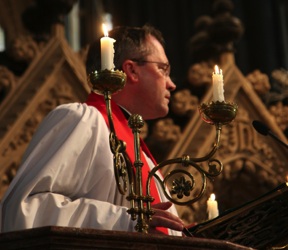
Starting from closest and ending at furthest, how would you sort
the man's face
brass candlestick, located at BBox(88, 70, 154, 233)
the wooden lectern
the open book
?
the wooden lectern
brass candlestick, located at BBox(88, 70, 154, 233)
the open book
the man's face

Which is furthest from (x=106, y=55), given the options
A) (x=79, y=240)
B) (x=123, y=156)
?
(x=79, y=240)

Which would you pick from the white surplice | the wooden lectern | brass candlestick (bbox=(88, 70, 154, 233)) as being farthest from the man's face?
the wooden lectern

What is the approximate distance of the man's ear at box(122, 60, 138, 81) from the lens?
10.4 feet

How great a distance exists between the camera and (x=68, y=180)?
8.58ft

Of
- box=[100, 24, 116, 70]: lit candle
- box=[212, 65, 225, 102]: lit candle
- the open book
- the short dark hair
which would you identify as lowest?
the open book

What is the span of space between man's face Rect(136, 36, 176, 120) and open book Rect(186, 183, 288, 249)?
685 millimetres

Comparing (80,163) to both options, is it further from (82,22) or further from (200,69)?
(82,22)

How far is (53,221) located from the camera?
249 centimetres

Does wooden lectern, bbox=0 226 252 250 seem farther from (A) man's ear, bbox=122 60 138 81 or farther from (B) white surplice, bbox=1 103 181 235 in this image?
(A) man's ear, bbox=122 60 138 81

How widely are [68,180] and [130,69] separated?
0.67 meters

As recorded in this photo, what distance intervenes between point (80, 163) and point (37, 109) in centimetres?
211

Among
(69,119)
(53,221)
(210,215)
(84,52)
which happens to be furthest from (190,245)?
(84,52)

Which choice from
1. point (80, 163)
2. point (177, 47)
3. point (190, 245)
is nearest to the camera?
point (190, 245)

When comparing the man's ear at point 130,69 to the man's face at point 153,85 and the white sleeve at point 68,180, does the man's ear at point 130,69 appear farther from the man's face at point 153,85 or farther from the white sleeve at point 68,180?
the white sleeve at point 68,180
